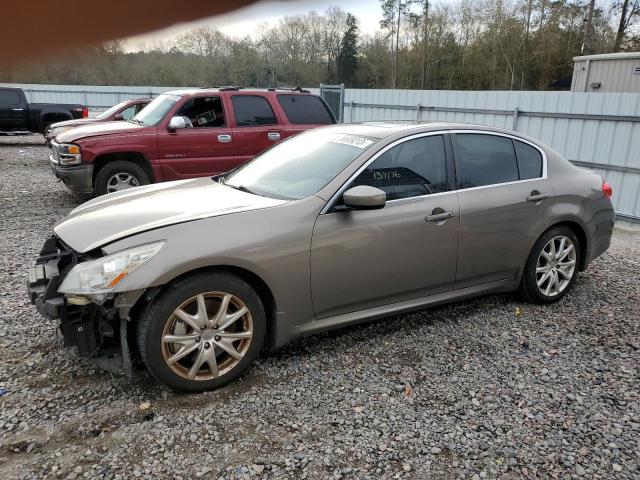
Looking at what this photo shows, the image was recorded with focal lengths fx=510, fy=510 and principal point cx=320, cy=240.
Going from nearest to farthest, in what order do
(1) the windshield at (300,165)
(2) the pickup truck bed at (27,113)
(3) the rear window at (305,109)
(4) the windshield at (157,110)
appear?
(1) the windshield at (300,165) < (4) the windshield at (157,110) < (3) the rear window at (305,109) < (2) the pickup truck bed at (27,113)

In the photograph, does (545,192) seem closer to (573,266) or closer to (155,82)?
(573,266)

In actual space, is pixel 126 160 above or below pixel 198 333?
above

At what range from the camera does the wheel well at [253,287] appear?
2.86 meters

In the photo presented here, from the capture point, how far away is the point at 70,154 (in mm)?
7312

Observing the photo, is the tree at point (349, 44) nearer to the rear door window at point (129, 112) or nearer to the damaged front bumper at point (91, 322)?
the damaged front bumper at point (91, 322)

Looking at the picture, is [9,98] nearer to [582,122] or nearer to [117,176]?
[117,176]

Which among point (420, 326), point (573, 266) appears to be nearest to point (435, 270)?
point (420, 326)

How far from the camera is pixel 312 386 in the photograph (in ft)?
10.4

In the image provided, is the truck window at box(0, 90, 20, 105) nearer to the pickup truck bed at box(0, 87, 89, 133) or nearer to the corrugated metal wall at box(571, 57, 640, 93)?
the pickup truck bed at box(0, 87, 89, 133)

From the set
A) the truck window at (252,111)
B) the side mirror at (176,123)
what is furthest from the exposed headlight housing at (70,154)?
the truck window at (252,111)

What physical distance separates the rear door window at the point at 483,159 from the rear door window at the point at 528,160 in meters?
0.06

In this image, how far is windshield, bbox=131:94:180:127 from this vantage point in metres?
7.89

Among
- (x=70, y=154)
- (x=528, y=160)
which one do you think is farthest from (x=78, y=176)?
(x=528, y=160)

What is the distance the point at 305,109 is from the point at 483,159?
490cm
